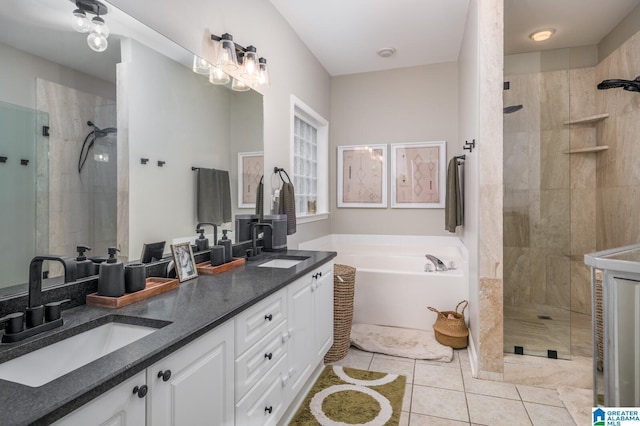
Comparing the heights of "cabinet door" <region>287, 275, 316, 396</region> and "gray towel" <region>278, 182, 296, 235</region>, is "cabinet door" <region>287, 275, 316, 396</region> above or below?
below

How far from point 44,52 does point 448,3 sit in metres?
2.90

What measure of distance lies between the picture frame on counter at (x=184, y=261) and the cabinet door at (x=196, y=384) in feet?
1.80

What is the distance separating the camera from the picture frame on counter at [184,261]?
167cm

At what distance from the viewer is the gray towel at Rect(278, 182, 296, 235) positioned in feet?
9.47

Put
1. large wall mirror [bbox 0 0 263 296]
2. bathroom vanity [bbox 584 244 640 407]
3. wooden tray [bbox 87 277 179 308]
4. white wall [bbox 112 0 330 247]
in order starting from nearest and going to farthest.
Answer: large wall mirror [bbox 0 0 263 296], wooden tray [bbox 87 277 179 308], bathroom vanity [bbox 584 244 640 407], white wall [bbox 112 0 330 247]

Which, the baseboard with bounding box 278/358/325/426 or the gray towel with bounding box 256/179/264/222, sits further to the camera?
the gray towel with bounding box 256/179/264/222

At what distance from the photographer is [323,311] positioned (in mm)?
2367

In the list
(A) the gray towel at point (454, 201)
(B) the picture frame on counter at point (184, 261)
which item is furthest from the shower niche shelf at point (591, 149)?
(B) the picture frame on counter at point (184, 261)

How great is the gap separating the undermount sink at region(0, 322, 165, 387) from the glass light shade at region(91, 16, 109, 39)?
3.80 feet

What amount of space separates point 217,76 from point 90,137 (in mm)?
988

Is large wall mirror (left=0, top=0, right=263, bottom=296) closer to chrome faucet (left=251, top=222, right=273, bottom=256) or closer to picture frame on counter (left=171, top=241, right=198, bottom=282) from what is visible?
picture frame on counter (left=171, top=241, right=198, bottom=282)

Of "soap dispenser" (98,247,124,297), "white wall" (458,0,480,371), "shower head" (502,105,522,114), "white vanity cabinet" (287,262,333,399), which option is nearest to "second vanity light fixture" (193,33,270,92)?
"soap dispenser" (98,247,124,297)

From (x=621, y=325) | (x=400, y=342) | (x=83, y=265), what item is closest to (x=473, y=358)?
(x=400, y=342)

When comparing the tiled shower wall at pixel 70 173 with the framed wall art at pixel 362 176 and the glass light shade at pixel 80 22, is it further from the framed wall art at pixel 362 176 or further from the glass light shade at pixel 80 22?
the framed wall art at pixel 362 176
